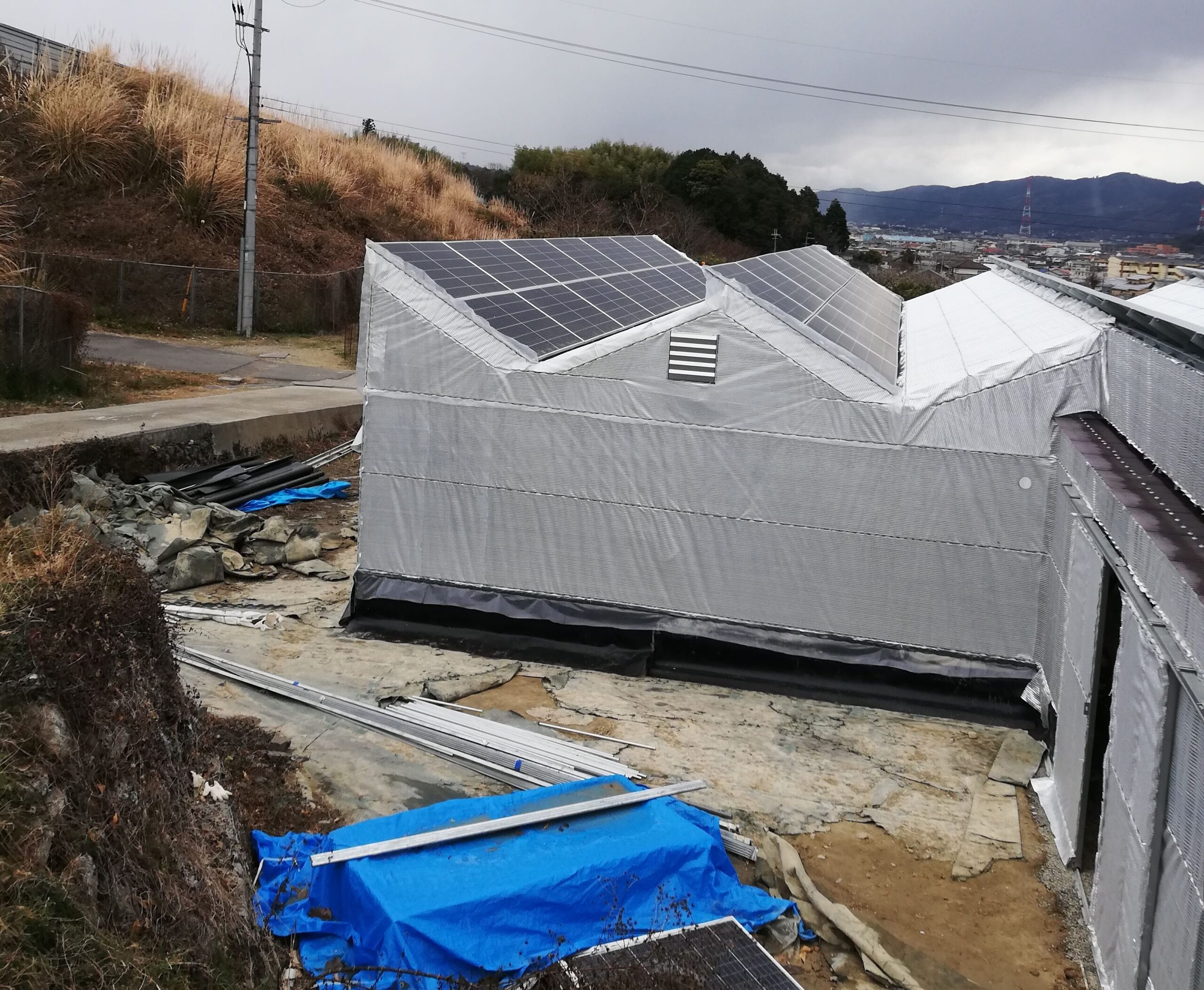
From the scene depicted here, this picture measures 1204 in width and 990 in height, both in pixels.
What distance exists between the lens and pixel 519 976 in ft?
17.4

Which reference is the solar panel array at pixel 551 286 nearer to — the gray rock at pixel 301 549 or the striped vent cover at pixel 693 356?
the striped vent cover at pixel 693 356

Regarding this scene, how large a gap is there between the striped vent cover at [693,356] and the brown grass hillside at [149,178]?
19.7 meters

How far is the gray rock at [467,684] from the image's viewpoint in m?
9.35

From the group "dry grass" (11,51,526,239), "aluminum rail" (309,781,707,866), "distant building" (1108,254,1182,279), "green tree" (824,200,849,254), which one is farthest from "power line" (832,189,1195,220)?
"aluminum rail" (309,781,707,866)

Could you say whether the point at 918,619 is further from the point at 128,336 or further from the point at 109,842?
the point at 128,336

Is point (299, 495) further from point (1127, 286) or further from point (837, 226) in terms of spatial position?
point (837, 226)

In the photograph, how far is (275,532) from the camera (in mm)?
12703

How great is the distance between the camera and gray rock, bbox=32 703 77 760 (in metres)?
5.25

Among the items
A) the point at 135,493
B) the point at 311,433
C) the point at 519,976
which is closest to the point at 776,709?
the point at 519,976

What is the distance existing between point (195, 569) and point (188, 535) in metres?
0.75

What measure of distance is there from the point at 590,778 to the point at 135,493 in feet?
26.6

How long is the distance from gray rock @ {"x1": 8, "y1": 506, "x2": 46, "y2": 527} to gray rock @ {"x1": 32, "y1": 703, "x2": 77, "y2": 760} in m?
6.21

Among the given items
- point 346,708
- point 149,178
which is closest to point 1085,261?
point 346,708

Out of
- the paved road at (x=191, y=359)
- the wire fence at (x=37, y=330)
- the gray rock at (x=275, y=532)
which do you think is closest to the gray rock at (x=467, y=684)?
the gray rock at (x=275, y=532)
